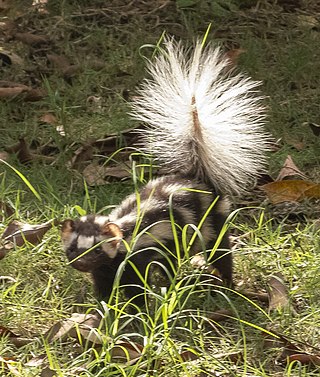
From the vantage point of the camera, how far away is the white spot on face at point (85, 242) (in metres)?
4.31

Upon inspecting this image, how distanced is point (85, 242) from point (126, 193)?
39.6 inches

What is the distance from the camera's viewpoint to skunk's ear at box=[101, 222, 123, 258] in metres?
4.28

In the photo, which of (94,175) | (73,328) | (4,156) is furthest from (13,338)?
(4,156)

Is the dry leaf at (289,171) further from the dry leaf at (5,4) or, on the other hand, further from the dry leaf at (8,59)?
the dry leaf at (5,4)

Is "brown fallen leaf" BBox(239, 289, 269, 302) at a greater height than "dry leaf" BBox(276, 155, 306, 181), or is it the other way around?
"dry leaf" BBox(276, 155, 306, 181)

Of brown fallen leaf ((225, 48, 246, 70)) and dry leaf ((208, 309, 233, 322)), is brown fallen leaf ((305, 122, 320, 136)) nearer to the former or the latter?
brown fallen leaf ((225, 48, 246, 70))

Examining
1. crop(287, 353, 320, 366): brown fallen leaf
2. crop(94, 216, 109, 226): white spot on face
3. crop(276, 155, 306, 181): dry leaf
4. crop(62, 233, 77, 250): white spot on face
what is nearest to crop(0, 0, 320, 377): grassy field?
crop(287, 353, 320, 366): brown fallen leaf

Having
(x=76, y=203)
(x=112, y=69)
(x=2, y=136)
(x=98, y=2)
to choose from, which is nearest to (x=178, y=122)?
(x=76, y=203)

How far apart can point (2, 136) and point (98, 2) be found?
2083 mm

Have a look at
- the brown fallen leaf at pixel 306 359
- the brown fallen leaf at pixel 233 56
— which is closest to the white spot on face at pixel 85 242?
the brown fallen leaf at pixel 306 359

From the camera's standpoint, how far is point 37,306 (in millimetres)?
4297

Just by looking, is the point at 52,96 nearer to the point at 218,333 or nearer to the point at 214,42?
the point at 214,42

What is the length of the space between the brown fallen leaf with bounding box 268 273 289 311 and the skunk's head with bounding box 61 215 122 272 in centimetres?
71

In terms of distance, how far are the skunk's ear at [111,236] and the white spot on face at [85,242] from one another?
54 millimetres
